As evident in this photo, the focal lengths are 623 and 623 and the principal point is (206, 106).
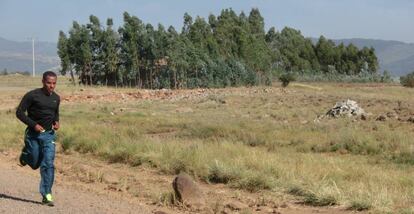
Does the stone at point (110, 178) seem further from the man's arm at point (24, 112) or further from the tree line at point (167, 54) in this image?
the tree line at point (167, 54)

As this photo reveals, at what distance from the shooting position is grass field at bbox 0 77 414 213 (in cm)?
963

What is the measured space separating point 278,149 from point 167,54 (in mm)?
37358

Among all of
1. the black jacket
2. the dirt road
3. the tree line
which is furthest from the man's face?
the tree line

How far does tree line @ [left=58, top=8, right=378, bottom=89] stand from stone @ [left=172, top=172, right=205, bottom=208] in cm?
4351

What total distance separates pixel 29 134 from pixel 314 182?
4460mm

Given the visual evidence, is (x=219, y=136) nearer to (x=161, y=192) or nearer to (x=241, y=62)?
(x=161, y=192)

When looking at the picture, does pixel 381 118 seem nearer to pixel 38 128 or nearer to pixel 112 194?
pixel 112 194

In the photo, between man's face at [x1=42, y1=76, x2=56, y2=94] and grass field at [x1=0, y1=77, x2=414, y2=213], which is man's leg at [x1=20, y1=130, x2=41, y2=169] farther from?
grass field at [x1=0, y1=77, x2=414, y2=213]

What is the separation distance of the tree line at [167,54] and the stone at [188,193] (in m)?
43.5

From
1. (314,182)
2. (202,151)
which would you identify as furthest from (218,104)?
(314,182)

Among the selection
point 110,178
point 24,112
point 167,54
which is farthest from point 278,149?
point 167,54

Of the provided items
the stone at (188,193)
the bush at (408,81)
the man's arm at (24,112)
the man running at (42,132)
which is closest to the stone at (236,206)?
the stone at (188,193)

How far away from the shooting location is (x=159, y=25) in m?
55.0

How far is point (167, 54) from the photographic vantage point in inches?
2076
